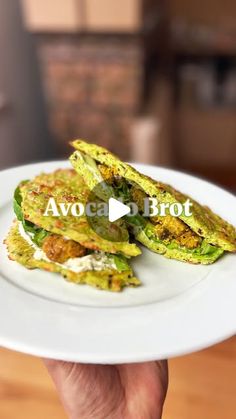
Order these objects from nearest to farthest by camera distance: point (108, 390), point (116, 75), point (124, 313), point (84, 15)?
point (124, 313), point (108, 390), point (84, 15), point (116, 75)

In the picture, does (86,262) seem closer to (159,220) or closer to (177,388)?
(159,220)

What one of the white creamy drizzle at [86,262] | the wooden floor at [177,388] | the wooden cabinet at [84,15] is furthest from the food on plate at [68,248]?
the wooden cabinet at [84,15]

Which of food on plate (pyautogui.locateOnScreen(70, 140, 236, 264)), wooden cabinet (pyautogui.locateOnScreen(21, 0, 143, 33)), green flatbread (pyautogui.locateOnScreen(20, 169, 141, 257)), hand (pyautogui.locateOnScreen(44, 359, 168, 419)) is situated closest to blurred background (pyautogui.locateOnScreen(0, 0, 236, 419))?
wooden cabinet (pyautogui.locateOnScreen(21, 0, 143, 33))

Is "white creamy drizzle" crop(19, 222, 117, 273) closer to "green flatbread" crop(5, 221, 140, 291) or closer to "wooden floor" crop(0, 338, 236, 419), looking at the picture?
"green flatbread" crop(5, 221, 140, 291)

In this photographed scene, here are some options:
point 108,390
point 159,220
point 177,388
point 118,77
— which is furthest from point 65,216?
point 118,77

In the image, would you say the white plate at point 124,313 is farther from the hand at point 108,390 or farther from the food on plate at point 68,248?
the hand at point 108,390

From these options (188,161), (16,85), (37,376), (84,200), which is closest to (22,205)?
(84,200)

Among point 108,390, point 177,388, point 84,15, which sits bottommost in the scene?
point 177,388
